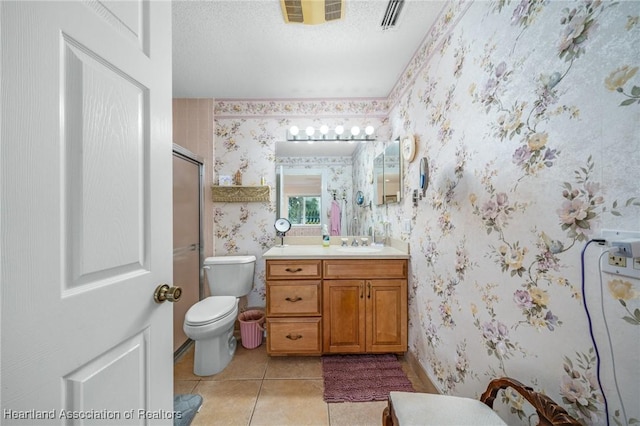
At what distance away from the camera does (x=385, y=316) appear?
5.78 feet

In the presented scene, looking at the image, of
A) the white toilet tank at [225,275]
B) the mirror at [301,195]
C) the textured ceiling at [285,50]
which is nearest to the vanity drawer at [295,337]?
the white toilet tank at [225,275]

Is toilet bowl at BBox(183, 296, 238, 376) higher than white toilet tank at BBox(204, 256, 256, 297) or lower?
lower

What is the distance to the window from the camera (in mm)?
2334

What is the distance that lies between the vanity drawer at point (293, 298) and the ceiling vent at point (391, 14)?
175 cm

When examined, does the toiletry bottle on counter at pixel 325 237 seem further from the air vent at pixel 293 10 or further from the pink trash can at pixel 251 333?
the air vent at pixel 293 10

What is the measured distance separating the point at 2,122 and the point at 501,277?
1415mm

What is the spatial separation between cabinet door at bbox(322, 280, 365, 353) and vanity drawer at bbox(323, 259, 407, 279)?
0.06 meters

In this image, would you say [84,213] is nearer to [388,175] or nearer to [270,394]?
[270,394]

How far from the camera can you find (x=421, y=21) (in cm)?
140

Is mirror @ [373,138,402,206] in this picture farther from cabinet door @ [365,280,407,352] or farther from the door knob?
the door knob

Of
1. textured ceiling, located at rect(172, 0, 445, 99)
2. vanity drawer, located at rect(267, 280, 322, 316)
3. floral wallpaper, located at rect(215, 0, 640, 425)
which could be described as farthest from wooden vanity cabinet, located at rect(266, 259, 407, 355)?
textured ceiling, located at rect(172, 0, 445, 99)

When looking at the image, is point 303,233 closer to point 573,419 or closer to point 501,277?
point 501,277

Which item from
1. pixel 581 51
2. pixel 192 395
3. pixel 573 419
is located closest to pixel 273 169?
pixel 192 395

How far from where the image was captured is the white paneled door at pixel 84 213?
0.40m
